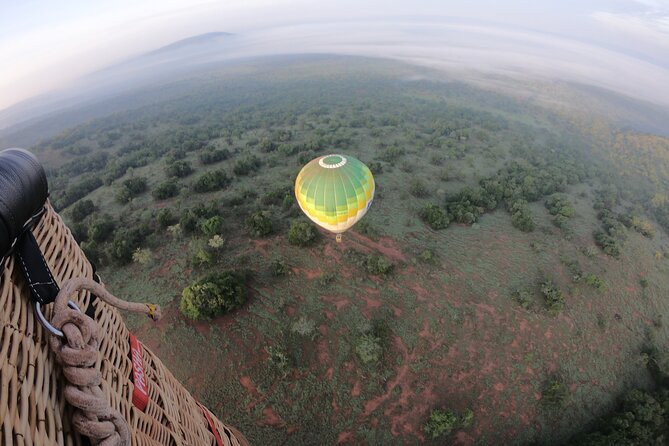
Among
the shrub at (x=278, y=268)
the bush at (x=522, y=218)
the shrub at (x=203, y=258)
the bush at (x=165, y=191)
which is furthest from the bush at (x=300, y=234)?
the bush at (x=522, y=218)

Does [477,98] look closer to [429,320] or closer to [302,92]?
[302,92]

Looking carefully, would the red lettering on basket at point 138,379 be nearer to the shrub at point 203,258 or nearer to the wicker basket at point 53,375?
the wicker basket at point 53,375

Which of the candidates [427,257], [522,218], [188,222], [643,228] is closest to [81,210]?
[188,222]

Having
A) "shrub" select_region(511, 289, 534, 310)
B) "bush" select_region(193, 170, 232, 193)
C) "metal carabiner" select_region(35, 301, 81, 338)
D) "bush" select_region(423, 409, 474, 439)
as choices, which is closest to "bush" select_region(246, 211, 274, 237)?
"bush" select_region(193, 170, 232, 193)

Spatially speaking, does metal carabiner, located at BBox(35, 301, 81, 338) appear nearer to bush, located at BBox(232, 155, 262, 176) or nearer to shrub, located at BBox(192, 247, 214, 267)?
shrub, located at BBox(192, 247, 214, 267)

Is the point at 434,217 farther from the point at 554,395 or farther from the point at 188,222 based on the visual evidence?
the point at 188,222

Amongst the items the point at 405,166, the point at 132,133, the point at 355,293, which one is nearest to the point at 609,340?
the point at 355,293

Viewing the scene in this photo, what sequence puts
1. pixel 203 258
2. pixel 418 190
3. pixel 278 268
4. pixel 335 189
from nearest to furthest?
pixel 335 189, pixel 203 258, pixel 278 268, pixel 418 190
